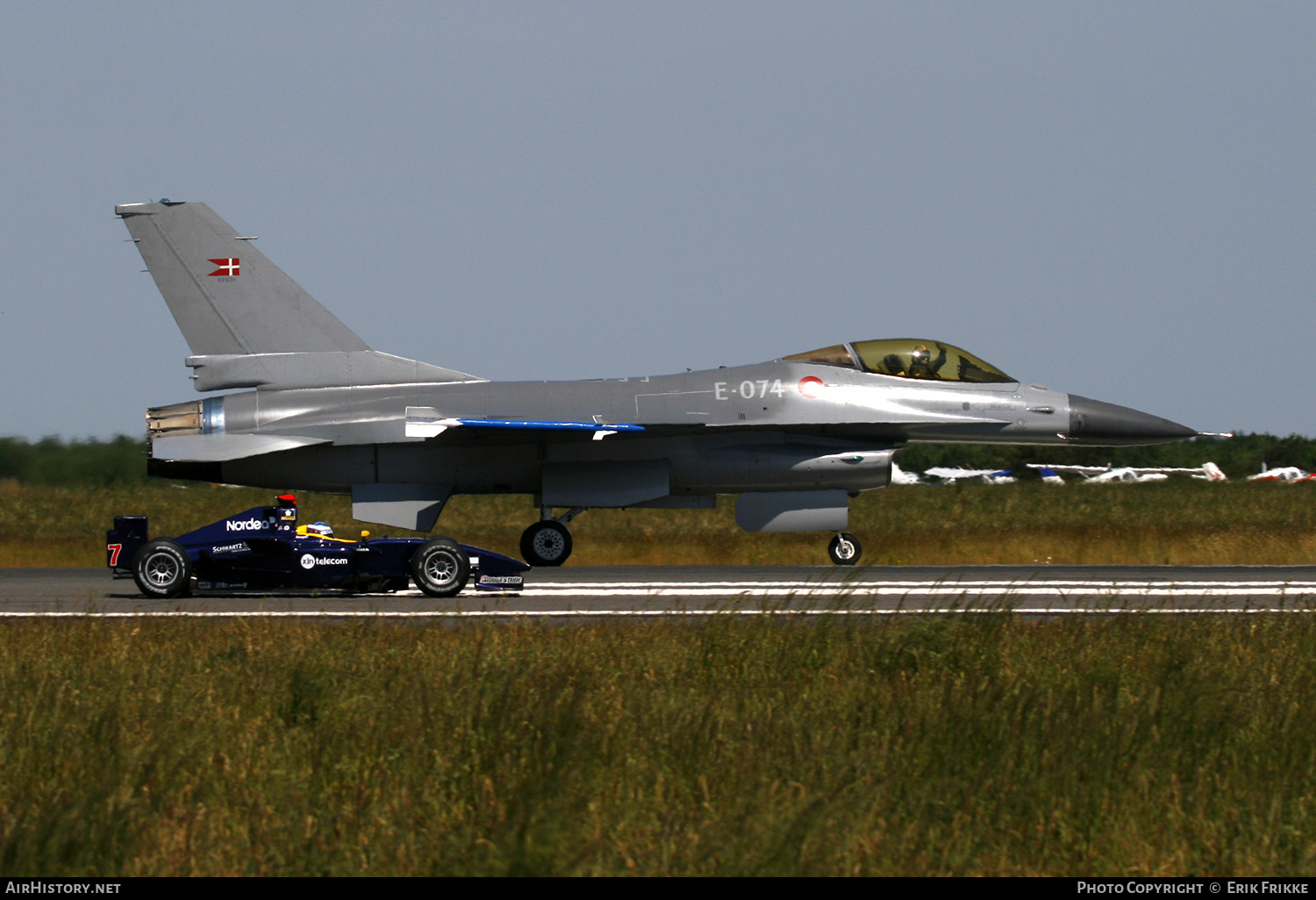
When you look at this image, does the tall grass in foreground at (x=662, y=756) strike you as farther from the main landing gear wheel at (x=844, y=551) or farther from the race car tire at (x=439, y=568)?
the main landing gear wheel at (x=844, y=551)

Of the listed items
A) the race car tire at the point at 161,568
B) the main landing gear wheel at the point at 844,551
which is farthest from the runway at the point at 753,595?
the main landing gear wheel at the point at 844,551

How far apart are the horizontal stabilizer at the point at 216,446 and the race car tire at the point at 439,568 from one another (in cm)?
501

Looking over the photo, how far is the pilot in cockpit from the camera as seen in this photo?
677 inches

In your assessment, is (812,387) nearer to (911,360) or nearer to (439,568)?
(911,360)

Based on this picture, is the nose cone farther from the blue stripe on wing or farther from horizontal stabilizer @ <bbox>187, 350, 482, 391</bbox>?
horizontal stabilizer @ <bbox>187, 350, 482, 391</bbox>

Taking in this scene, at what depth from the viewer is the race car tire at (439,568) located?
1200cm

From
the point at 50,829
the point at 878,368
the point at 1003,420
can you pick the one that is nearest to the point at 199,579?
the point at 50,829

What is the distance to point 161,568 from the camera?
12031 mm

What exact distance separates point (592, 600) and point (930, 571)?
19.5ft

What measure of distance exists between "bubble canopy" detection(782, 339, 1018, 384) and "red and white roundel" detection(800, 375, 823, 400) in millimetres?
407

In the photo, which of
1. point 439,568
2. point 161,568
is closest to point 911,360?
point 439,568

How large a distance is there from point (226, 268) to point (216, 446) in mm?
2604

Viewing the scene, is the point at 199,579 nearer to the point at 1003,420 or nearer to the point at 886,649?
the point at 886,649

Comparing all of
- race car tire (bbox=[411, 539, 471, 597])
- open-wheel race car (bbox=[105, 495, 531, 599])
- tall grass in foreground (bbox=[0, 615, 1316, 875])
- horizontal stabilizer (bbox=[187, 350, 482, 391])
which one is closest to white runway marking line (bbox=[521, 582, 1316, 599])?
race car tire (bbox=[411, 539, 471, 597])
